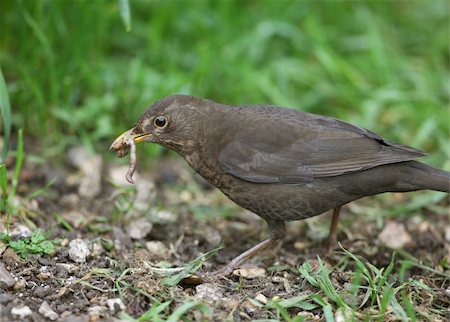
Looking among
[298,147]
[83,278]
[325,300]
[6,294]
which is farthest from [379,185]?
[6,294]

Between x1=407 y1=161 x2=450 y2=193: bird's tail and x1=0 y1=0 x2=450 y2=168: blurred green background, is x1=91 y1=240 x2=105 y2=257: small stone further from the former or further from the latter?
x1=407 y1=161 x2=450 y2=193: bird's tail

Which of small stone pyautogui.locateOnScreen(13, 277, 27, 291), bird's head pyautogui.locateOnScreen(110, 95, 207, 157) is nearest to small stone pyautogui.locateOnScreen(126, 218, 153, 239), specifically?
bird's head pyautogui.locateOnScreen(110, 95, 207, 157)

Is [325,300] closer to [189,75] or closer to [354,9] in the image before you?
[189,75]

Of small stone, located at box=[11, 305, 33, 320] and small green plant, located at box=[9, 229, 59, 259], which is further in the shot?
small green plant, located at box=[9, 229, 59, 259]

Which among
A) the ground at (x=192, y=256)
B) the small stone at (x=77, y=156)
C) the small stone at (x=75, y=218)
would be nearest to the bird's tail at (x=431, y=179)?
the ground at (x=192, y=256)

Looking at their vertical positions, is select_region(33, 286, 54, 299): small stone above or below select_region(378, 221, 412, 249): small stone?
below
